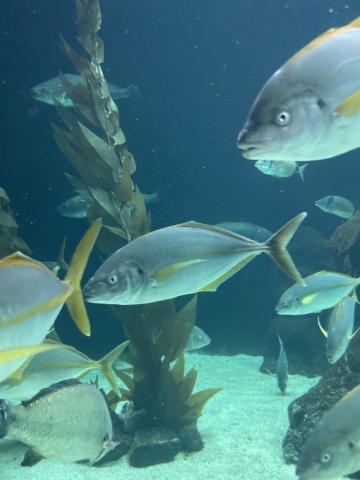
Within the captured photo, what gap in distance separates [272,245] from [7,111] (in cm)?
1135

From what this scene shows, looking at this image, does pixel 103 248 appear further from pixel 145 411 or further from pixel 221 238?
pixel 221 238

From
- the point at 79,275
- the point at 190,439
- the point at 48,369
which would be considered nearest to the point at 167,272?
the point at 79,275

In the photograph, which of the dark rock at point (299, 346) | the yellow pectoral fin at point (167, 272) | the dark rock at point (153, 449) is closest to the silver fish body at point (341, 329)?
the dark rock at point (153, 449)

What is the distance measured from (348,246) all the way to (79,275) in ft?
18.6

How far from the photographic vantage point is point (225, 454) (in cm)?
388

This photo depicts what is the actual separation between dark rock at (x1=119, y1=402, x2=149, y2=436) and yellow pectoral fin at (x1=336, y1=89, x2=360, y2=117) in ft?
13.3

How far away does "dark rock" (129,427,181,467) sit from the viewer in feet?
12.9

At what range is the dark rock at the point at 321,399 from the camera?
12.1ft

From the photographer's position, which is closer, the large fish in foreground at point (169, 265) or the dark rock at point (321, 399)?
the large fish in foreground at point (169, 265)

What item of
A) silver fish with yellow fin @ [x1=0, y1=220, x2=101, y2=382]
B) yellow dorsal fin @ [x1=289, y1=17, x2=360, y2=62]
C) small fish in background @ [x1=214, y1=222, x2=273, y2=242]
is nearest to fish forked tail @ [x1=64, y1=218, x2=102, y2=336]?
silver fish with yellow fin @ [x1=0, y1=220, x2=101, y2=382]

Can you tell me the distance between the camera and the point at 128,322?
14.1 feet

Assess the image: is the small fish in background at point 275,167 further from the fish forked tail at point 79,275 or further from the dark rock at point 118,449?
the fish forked tail at point 79,275

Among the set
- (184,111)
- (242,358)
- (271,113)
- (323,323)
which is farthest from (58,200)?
(271,113)

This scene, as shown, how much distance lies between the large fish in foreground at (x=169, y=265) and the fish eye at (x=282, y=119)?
0.80 m
